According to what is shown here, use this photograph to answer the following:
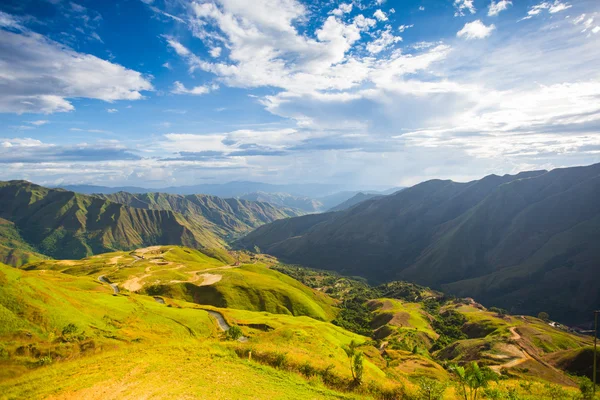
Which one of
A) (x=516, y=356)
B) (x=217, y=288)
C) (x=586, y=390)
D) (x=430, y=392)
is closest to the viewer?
(x=430, y=392)

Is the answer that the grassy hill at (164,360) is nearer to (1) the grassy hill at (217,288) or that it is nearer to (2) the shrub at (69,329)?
(2) the shrub at (69,329)

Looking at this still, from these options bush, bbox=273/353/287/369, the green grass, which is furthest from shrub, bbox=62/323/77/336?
bush, bbox=273/353/287/369

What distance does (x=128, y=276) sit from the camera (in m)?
154

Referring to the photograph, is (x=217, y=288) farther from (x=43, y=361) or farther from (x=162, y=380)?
(x=162, y=380)

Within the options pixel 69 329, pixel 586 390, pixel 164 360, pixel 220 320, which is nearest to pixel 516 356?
pixel 586 390

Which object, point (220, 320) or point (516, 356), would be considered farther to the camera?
point (516, 356)

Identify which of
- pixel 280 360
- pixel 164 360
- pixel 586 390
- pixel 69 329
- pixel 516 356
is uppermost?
pixel 164 360

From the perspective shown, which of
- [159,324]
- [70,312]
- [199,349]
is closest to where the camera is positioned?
[199,349]

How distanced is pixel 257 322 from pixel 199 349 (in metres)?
49.4

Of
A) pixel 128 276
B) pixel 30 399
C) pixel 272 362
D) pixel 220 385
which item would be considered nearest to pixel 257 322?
pixel 272 362

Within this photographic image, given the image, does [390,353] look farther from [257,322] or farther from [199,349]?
[199,349]

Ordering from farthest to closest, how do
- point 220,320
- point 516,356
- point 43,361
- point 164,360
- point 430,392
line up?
point 516,356 → point 220,320 → point 164,360 → point 43,361 → point 430,392

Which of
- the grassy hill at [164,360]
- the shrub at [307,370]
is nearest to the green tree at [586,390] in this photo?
the grassy hill at [164,360]

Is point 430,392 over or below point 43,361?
below
